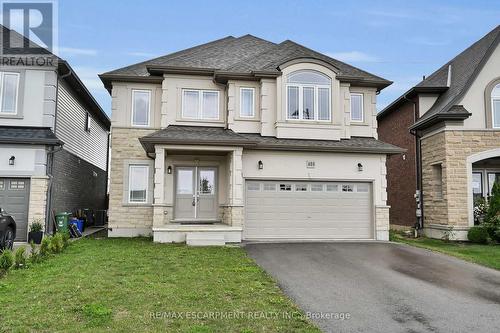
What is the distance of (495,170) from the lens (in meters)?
16.3

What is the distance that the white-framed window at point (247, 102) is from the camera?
14812mm

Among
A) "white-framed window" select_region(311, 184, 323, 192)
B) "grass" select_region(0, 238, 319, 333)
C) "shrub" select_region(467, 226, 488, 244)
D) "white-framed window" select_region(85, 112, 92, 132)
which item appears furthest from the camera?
"white-framed window" select_region(85, 112, 92, 132)

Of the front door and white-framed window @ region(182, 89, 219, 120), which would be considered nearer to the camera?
the front door

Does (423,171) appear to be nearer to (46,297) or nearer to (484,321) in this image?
(484,321)

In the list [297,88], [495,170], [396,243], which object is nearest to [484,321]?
[396,243]

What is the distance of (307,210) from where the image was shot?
14.2 m

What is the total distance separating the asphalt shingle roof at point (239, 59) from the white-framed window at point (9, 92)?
2.97 metres

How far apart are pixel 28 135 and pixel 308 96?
9.75m

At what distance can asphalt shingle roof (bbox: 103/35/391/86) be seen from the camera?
49.3 feet

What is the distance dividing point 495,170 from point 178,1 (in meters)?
15.3

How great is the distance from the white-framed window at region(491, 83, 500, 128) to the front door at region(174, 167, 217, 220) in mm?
10886

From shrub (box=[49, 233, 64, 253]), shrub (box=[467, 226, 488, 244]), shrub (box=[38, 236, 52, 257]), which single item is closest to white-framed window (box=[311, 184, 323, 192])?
shrub (box=[467, 226, 488, 244])

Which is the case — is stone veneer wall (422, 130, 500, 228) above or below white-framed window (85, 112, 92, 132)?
below

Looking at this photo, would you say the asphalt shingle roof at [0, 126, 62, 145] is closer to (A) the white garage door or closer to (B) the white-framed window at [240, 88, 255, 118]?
(B) the white-framed window at [240, 88, 255, 118]
